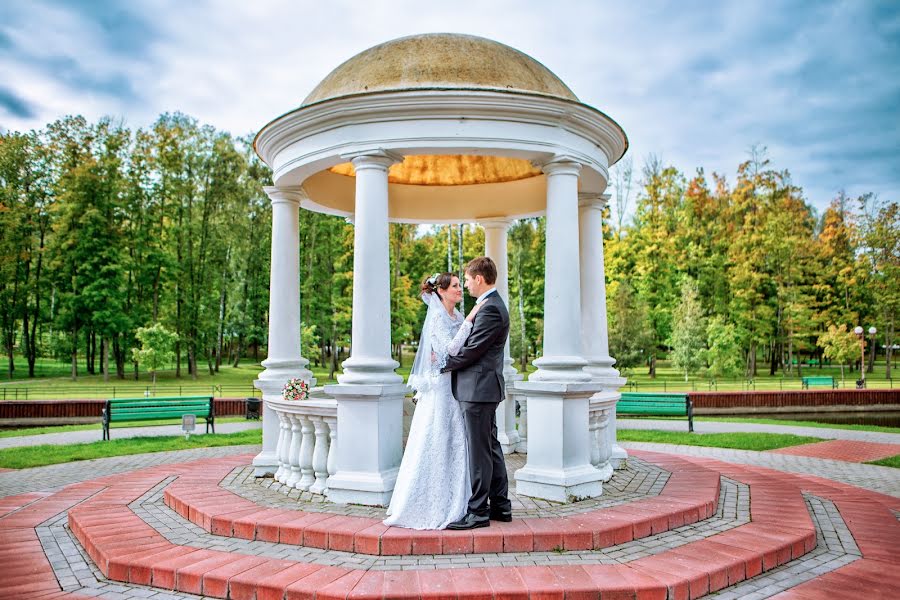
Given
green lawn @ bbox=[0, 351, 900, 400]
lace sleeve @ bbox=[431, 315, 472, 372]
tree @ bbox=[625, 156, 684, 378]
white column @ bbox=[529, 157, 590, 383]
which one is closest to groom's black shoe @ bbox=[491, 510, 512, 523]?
lace sleeve @ bbox=[431, 315, 472, 372]

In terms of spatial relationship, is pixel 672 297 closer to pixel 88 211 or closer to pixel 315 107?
pixel 88 211

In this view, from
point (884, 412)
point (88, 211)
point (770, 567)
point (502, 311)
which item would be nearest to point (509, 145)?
point (502, 311)

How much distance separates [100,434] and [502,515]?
12386 millimetres

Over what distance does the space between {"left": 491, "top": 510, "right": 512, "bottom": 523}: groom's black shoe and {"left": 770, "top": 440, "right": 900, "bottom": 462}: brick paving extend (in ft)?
26.7

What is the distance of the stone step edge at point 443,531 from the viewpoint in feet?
15.3

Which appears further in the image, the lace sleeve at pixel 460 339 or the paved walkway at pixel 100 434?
the paved walkway at pixel 100 434

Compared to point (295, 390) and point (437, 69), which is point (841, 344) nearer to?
point (437, 69)

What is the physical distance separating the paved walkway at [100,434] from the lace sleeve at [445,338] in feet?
34.4

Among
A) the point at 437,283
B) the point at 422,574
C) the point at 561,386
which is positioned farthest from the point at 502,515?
the point at 437,283

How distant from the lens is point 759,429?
15.0 metres

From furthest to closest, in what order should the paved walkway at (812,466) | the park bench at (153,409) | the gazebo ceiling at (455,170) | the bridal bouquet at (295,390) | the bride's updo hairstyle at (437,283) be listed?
the park bench at (153,409), the gazebo ceiling at (455,170), the paved walkway at (812,466), the bridal bouquet at (295,390), the bride's updo hairstyle at (437,283)

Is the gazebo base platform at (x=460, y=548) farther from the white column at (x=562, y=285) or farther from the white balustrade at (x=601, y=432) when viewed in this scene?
the white column at (x=562, y=285)

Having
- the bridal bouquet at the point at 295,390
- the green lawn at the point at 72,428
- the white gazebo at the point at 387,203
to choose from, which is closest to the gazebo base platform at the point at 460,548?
the white gazebo at the point at 387,203

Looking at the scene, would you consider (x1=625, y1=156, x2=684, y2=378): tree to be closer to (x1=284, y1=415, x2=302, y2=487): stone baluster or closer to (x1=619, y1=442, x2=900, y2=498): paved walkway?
(x1=619, y1=442, x2=900, y2=498): paved walkway
